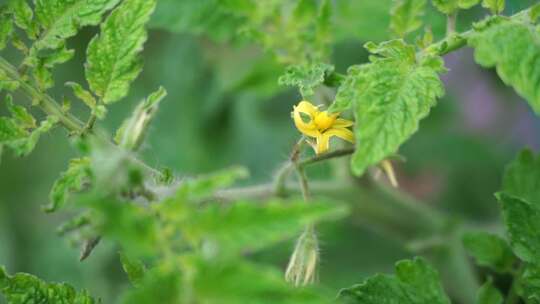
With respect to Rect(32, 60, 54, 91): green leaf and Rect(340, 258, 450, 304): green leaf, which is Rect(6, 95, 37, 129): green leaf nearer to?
Rect(32, 60, 54, 91): green leaf

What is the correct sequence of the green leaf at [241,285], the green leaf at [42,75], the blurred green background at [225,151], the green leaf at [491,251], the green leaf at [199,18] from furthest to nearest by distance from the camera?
the blurred green background at [225,151] → the green leaf at [199,18] → the green leaf at [491,251] → the green leaf at [42,75] → the green leaf at [241,285]

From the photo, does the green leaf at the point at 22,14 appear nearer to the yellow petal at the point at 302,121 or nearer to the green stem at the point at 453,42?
the yellow petal at the point at 302,121

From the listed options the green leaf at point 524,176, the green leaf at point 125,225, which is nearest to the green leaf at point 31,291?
the green leaf at point 125,225

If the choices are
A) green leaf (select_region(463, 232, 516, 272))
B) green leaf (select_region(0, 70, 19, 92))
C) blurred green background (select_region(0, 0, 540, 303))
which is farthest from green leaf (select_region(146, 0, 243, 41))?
green leaf (select_region(463, 232, 516, 272))

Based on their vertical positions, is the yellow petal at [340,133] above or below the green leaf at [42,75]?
below

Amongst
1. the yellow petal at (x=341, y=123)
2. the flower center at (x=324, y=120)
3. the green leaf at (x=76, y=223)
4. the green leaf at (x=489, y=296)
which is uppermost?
the yellow petal at (x=341, y=123)
